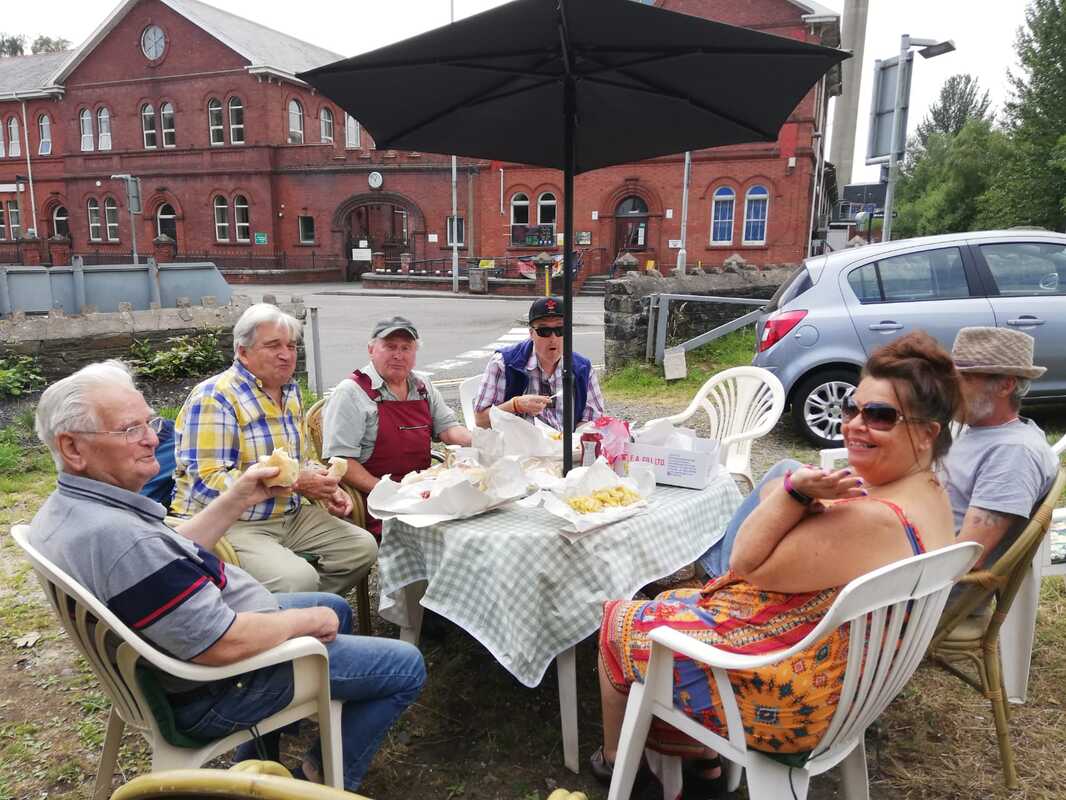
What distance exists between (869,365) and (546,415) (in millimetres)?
2075

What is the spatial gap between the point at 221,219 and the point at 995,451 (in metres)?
35.0

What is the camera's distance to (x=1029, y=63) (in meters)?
20.8

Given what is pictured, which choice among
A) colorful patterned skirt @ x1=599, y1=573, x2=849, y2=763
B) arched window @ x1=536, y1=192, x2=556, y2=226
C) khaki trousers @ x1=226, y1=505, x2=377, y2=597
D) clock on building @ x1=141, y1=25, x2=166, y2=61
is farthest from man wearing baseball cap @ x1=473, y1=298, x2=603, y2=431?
clock on building @ x1=141, y1=25, x2=166, y2=61

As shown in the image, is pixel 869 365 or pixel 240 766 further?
pixel 869 365

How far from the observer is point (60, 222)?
36.2 meters

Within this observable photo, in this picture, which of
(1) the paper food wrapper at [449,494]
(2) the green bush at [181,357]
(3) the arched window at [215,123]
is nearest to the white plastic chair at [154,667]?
(1) the paper food wrapper at [449,494]

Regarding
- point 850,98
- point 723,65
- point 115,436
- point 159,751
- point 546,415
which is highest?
point 850,98

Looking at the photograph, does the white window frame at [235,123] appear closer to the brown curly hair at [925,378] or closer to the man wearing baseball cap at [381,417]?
the man wearing baseball cap at [381,417]

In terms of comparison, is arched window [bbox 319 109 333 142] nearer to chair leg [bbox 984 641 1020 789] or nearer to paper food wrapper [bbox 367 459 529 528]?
paper food wrapper [bbox 367 459 529 528]

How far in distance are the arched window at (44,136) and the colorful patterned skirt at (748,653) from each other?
143 feet

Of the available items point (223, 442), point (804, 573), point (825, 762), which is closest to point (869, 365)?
point (804, 573)

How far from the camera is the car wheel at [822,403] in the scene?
6.07 meters

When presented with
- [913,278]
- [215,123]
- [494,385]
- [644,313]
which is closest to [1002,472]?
[494,385]

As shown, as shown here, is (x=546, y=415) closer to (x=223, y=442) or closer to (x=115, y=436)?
(x=223, y=442)
